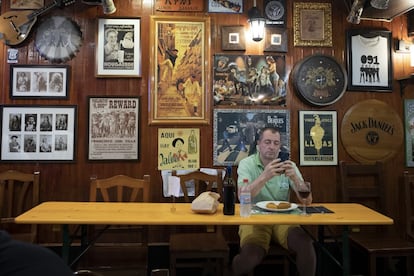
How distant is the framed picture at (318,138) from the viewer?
11.0ft

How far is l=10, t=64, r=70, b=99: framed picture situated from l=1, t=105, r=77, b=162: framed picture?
0.12 m

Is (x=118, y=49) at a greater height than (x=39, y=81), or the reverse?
(x=118, y=49)

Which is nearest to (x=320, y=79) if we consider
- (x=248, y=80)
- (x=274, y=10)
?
(x=248, y=80)

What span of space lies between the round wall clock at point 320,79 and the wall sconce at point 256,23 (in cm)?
50

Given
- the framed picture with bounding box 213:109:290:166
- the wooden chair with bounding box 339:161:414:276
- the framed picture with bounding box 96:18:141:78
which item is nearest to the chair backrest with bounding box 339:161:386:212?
the wooden chair with bounding box 339:161:414:276

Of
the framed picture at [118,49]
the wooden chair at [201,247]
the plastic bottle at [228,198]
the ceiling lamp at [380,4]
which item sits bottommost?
the wooden chair at [201,247]

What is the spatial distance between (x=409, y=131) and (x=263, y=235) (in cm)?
210

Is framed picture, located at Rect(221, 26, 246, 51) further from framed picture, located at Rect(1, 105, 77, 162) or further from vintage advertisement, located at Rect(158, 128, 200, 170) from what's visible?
framed picture, located at Rect(1, 105, 77, 162)

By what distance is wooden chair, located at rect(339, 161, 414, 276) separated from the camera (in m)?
2.78

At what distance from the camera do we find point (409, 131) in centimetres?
346

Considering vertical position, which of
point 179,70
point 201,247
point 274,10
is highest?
point 274,10

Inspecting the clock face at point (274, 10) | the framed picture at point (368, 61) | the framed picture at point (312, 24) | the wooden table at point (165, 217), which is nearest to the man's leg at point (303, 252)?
the wooden table at point (165, 217)

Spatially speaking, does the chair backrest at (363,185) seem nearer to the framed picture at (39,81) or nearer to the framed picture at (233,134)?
the framed picture at (233,134)

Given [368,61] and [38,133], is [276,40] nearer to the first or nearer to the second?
[368,61]
